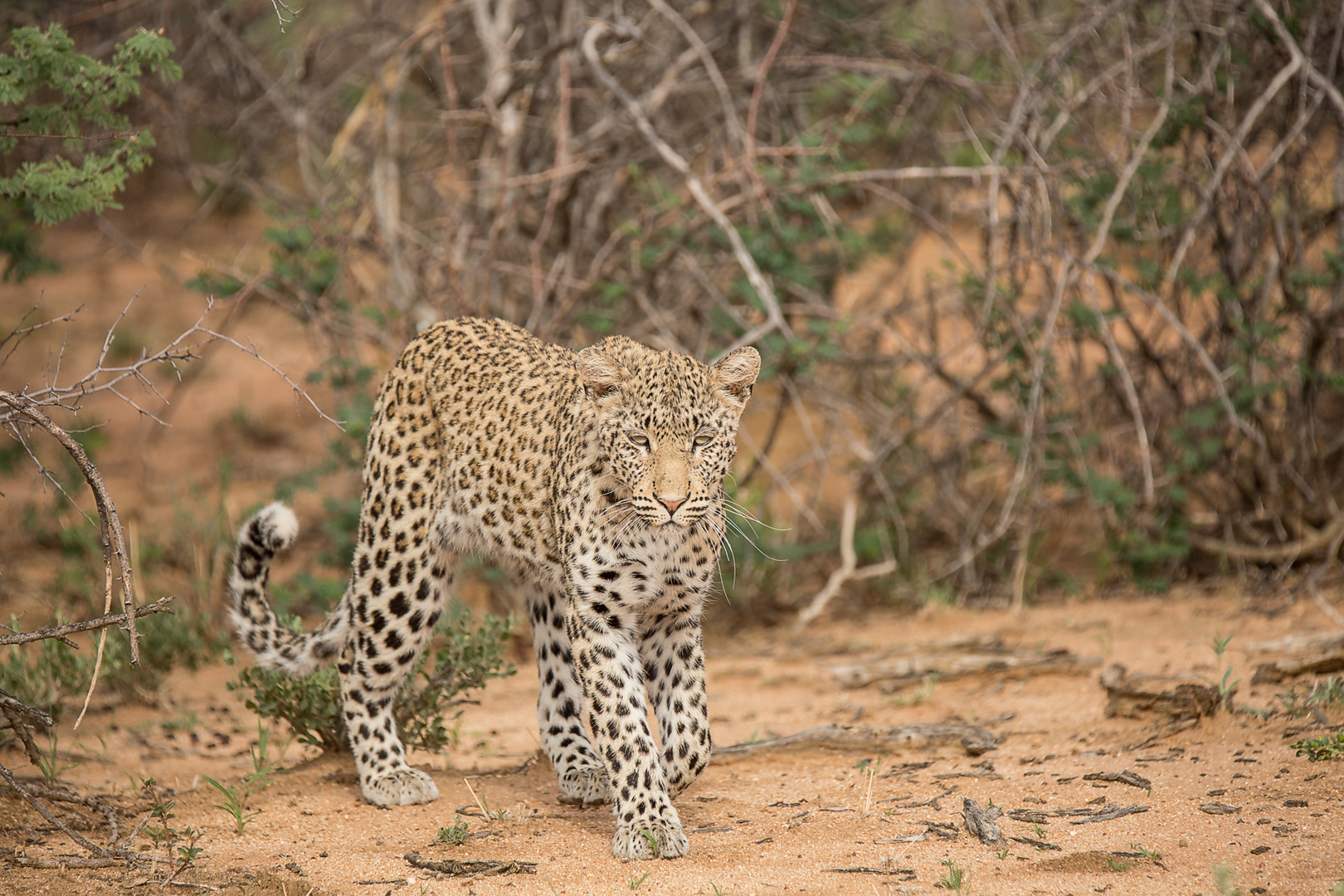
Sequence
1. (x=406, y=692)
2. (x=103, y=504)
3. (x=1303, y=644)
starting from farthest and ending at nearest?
(x=1303, y=644), (x=406, y=692), (x=103, y=504)

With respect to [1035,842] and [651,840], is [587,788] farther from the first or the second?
[1035,842]

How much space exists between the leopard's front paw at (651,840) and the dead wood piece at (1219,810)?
172 cm

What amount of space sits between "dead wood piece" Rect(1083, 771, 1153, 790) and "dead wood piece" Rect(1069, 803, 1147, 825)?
9.1 inches

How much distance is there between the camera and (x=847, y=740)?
5.37 metres

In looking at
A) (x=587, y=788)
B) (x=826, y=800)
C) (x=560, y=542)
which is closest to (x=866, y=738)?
(x=826, y=800)

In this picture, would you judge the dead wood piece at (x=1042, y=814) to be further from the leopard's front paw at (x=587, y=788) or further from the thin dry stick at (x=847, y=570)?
the thin dry stick at (x=847, y=570)

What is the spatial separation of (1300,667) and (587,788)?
10.2 feet

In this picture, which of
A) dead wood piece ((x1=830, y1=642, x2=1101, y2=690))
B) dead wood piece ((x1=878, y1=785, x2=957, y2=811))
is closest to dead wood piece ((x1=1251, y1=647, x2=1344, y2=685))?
dead wood piece ((x1=830, y1=642, x2=1101, y2=690))

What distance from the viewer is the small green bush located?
5.40 meters

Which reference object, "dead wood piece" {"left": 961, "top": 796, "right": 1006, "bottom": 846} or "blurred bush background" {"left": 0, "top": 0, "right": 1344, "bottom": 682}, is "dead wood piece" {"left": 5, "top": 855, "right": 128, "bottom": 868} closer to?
"dead wood piece" {"left": 961, "top": 796, "right": 1006, "bottom": 846}

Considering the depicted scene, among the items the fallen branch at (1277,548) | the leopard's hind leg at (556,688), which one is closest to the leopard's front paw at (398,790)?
the leopard's hind leg at (556,688)

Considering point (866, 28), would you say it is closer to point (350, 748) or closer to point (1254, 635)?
point (1254, 635)

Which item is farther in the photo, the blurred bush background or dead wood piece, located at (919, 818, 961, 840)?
the blurred bush background

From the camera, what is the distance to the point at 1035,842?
4055 mm
